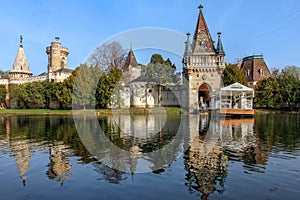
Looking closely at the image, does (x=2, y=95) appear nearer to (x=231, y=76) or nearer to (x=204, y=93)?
(x=204, y=93)

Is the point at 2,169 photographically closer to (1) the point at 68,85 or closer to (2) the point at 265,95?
(1) the point at 68,85

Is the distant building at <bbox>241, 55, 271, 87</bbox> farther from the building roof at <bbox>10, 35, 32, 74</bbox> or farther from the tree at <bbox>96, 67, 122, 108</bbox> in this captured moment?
the building roof at <bbox>10, 35, 32, 74</bbox>

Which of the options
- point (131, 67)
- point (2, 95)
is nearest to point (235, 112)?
point (131, 67)

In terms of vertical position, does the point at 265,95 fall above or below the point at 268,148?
above

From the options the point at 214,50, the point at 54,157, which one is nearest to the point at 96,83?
the point at 214,50

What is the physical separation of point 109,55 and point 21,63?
37.0 meters

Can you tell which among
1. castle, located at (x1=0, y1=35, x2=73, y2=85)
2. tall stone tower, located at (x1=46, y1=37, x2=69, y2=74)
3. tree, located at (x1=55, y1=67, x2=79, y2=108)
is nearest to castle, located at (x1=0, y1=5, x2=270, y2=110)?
castle, located at (x1=0, y1=35, x2=73, y2=85)

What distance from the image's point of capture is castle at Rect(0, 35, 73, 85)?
7381 cm

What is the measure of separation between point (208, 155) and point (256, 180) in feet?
11.0

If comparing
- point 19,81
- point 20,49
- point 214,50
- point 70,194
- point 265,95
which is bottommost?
point 70,194

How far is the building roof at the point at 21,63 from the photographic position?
257ft

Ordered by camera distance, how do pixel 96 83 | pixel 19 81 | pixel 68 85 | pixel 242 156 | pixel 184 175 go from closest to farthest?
pixel 184 175, pixel 242 156, pixel 96 83, pixel 68 85, pixel 19 81

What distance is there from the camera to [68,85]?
182 feet

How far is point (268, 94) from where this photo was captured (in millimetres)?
53344
